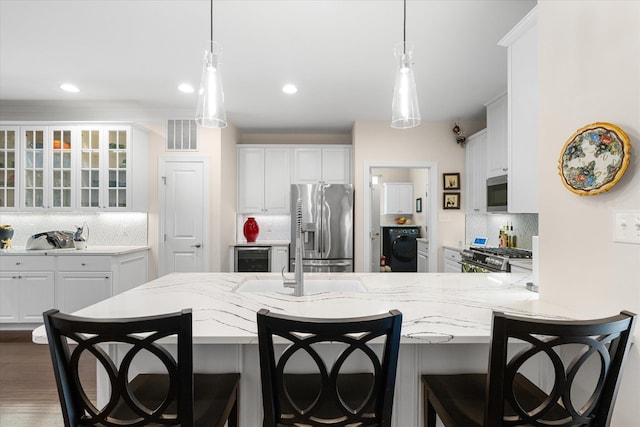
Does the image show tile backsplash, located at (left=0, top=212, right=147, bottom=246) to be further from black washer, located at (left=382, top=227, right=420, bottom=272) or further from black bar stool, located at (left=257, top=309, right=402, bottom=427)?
black washer, located at (left=382, top=227, right=420, bottom=272)

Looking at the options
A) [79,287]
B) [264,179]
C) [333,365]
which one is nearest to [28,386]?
[79,287]

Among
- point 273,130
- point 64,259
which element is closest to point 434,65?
point 273,130

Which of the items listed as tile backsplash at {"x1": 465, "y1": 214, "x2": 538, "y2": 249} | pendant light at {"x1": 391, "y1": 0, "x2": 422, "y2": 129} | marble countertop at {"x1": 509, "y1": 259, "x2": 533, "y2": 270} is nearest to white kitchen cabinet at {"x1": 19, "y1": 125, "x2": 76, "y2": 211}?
pendant light at {"x1": 391, "y1": 0, "x2": 422, "y2": 129}

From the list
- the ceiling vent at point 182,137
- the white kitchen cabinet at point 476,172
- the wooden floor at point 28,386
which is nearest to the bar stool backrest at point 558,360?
the wooden floor at point 28,386

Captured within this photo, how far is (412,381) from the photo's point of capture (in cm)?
140

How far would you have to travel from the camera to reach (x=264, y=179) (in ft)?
16.8

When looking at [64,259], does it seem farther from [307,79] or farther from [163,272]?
[307,79]

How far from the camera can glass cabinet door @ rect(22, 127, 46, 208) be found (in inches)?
160

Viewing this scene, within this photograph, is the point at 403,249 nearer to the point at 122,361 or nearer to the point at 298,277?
the point at 298,277

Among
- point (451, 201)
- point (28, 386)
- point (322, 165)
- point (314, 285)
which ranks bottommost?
point (28, 386)

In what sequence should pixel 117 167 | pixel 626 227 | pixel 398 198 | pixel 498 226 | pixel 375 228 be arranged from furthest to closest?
1. pixel 398 198
2. pixel 375 228
3. pixel 498 226
4. pixel 117 167
5. pixel 626 227

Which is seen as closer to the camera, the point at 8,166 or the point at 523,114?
the point at 523,114

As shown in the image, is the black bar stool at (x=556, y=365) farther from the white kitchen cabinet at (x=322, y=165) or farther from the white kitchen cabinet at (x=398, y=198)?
the white kitchen cabinet at (x=398, y=198)

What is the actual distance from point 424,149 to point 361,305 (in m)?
3.80
